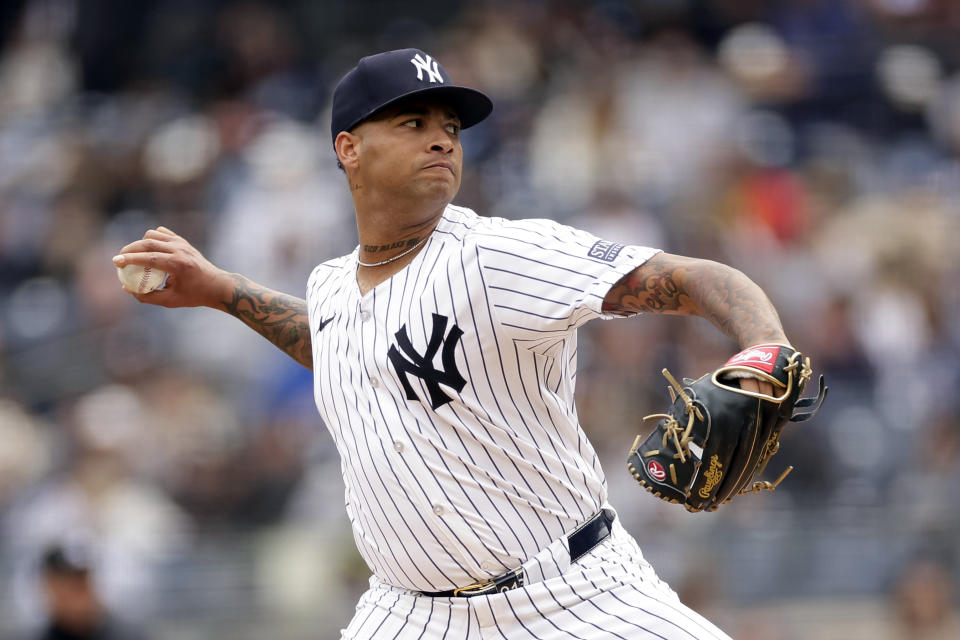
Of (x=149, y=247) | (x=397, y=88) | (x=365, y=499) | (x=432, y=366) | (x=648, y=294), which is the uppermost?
(x=397, y=88)

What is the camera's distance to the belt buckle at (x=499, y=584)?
10.5 feet

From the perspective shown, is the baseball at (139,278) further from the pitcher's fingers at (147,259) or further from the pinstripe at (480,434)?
the pinstripe at (480,434)

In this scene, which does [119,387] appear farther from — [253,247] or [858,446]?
[858,446]

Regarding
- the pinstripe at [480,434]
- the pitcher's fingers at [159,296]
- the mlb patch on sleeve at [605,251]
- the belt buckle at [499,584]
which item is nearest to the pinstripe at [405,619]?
the pinstripe at [480,434]

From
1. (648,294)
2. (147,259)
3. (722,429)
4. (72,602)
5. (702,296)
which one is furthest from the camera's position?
(72,602)

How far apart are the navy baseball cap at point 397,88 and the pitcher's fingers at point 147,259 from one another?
0.65 metres

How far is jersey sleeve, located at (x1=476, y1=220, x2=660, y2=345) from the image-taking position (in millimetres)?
3006

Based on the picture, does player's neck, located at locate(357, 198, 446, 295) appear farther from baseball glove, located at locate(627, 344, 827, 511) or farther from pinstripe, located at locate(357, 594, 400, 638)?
baseball glove, located at locate(627, 344, 827, 511)

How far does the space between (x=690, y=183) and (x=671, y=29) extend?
1786 millimetres

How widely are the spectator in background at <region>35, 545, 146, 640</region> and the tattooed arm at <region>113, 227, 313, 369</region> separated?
2.33 meters

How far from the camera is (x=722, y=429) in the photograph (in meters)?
2.66

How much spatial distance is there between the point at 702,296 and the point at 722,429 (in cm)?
32

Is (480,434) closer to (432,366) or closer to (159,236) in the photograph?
(432,366)

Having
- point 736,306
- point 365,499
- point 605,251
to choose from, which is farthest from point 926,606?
point 736,306
